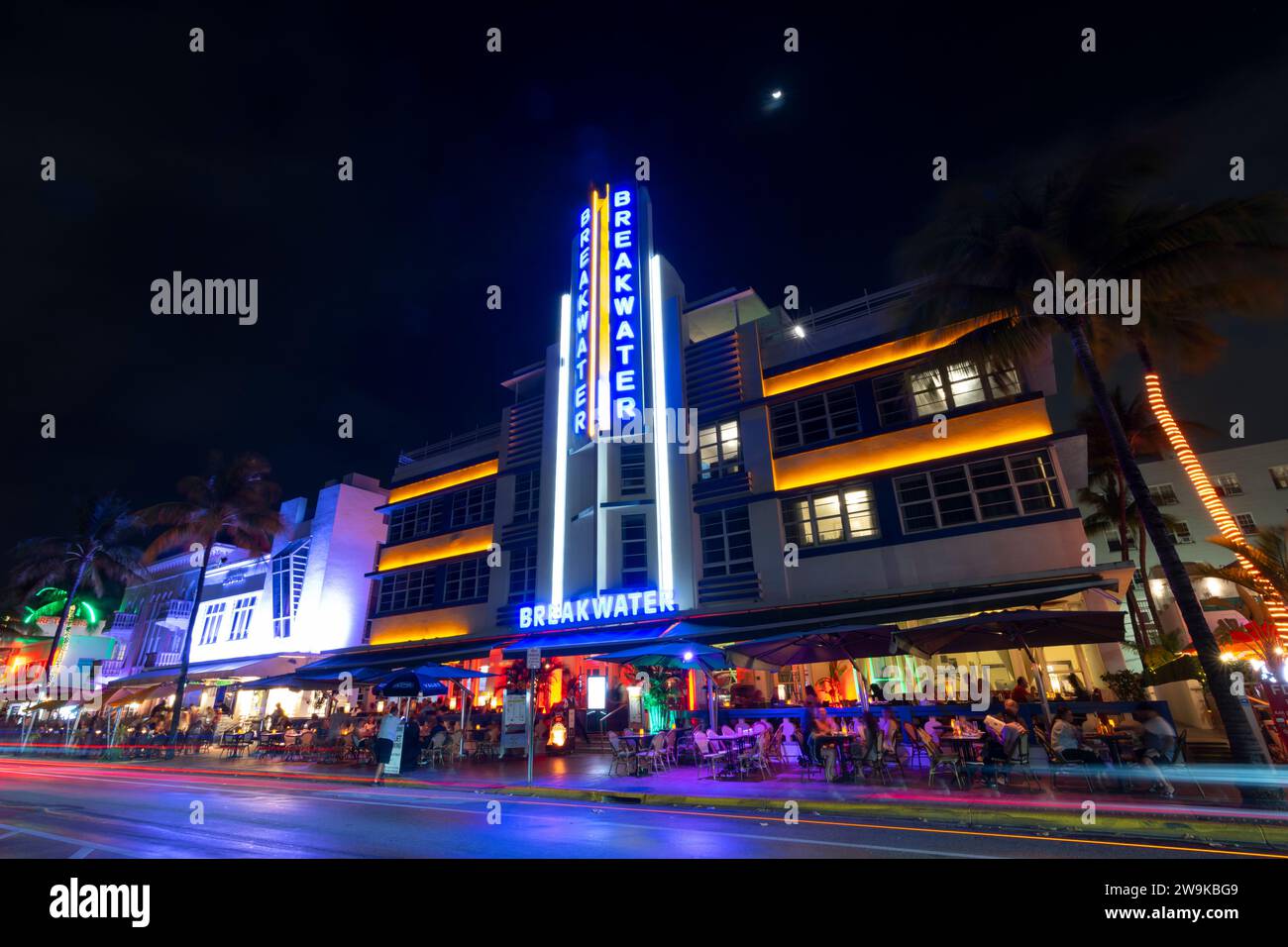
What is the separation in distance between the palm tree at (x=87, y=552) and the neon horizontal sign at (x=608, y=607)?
35048 mm

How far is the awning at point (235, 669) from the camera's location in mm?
29156

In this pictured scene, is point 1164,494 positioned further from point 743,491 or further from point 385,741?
point 385,741

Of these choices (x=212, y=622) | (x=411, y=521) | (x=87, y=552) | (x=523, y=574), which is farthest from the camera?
(x=87, y=552)

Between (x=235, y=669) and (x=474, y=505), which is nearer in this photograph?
(x=235, y=669)

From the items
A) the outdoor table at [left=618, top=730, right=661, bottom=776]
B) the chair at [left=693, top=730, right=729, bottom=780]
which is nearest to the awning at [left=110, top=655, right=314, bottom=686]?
the outdoor table at [left=618, top=730, right=661, bottom=776]

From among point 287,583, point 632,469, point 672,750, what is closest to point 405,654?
point 632,469

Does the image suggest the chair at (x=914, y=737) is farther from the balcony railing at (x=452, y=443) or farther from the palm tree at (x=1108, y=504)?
the balcony railing at (x=452, y=443)

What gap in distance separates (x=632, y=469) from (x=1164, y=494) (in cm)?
3599

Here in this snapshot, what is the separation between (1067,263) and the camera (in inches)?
535

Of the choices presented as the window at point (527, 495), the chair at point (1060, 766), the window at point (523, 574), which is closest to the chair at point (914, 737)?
the chair at point (1060, 766)

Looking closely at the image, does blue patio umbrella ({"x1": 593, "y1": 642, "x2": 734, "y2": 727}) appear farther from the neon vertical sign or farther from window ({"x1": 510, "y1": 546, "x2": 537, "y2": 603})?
window ({"x1": 510, "y1": 546, "x2": 537, "y2": 603})
